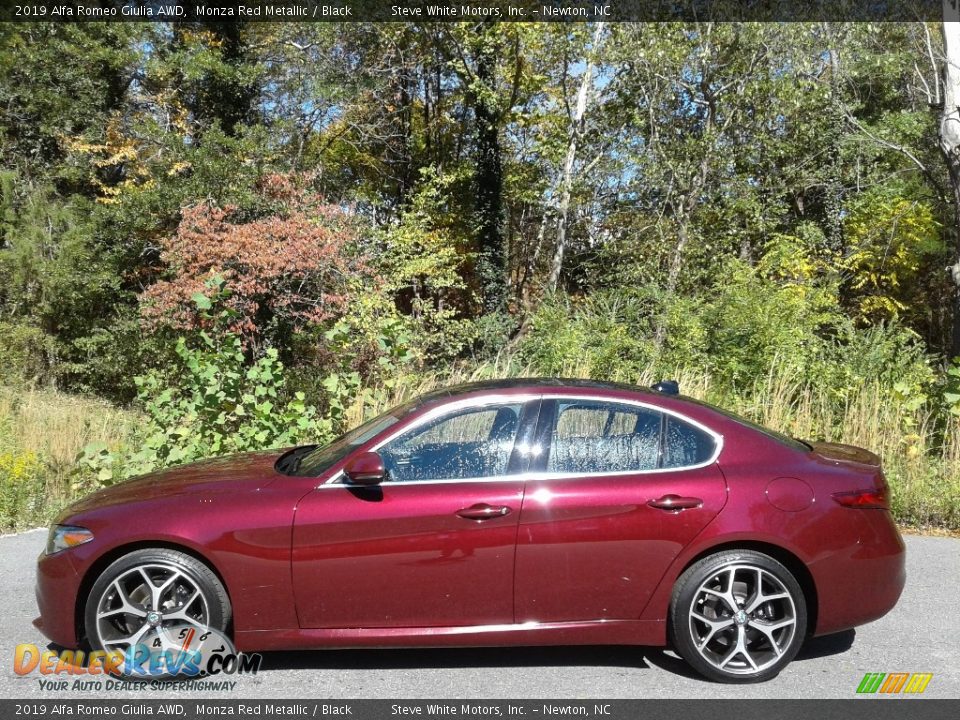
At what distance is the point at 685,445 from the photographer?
445 cm

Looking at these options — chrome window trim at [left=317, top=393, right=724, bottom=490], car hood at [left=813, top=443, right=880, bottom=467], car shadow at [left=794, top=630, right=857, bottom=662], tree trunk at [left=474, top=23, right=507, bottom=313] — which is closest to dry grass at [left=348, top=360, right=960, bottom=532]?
car shadow at [left=794, top=630, right=857, bottom=662]

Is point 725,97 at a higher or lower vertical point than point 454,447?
higher

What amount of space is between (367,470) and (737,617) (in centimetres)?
201

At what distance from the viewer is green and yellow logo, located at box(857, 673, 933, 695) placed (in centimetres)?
421

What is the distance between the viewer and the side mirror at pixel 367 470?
13.6ft

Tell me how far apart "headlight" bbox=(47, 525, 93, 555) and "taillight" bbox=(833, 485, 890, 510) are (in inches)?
152

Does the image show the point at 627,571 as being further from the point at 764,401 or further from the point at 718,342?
the point at 718,342

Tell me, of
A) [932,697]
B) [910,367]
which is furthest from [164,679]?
[910,367]

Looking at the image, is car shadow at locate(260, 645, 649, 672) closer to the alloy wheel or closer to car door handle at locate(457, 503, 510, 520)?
the alloy wheel

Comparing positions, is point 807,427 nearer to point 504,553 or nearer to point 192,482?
point 504,553

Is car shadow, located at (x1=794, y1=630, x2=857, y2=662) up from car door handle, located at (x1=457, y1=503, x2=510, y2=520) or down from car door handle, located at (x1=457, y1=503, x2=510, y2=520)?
down

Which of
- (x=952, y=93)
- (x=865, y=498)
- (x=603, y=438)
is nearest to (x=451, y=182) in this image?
(x=952, y=93)
